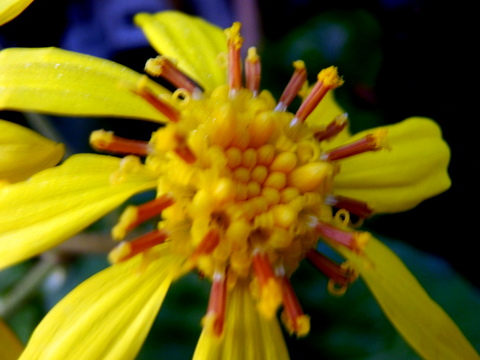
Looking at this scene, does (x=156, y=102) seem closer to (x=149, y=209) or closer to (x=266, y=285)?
(x=149, y=209)

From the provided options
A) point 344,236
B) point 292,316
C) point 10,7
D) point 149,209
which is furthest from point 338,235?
point 10,7

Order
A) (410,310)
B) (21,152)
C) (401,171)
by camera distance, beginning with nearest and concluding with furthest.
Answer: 1. (21,152)
2. (410,310)
3. (401,171)

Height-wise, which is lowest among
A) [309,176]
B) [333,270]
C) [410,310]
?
[410,310]

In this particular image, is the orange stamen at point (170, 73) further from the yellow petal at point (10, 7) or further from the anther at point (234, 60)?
the yellow petal at point (10, 7)

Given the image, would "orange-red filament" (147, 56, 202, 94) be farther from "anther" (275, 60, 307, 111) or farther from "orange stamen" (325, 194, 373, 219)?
"orange stamen" (325, 194, 373, 219)

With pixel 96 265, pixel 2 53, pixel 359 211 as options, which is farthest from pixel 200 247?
pixel 96 265

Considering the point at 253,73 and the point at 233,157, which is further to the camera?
the point at 253,73

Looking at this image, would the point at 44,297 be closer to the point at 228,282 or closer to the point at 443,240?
the point at 228,282

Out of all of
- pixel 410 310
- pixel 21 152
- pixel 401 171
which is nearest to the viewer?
pixel 21 152
